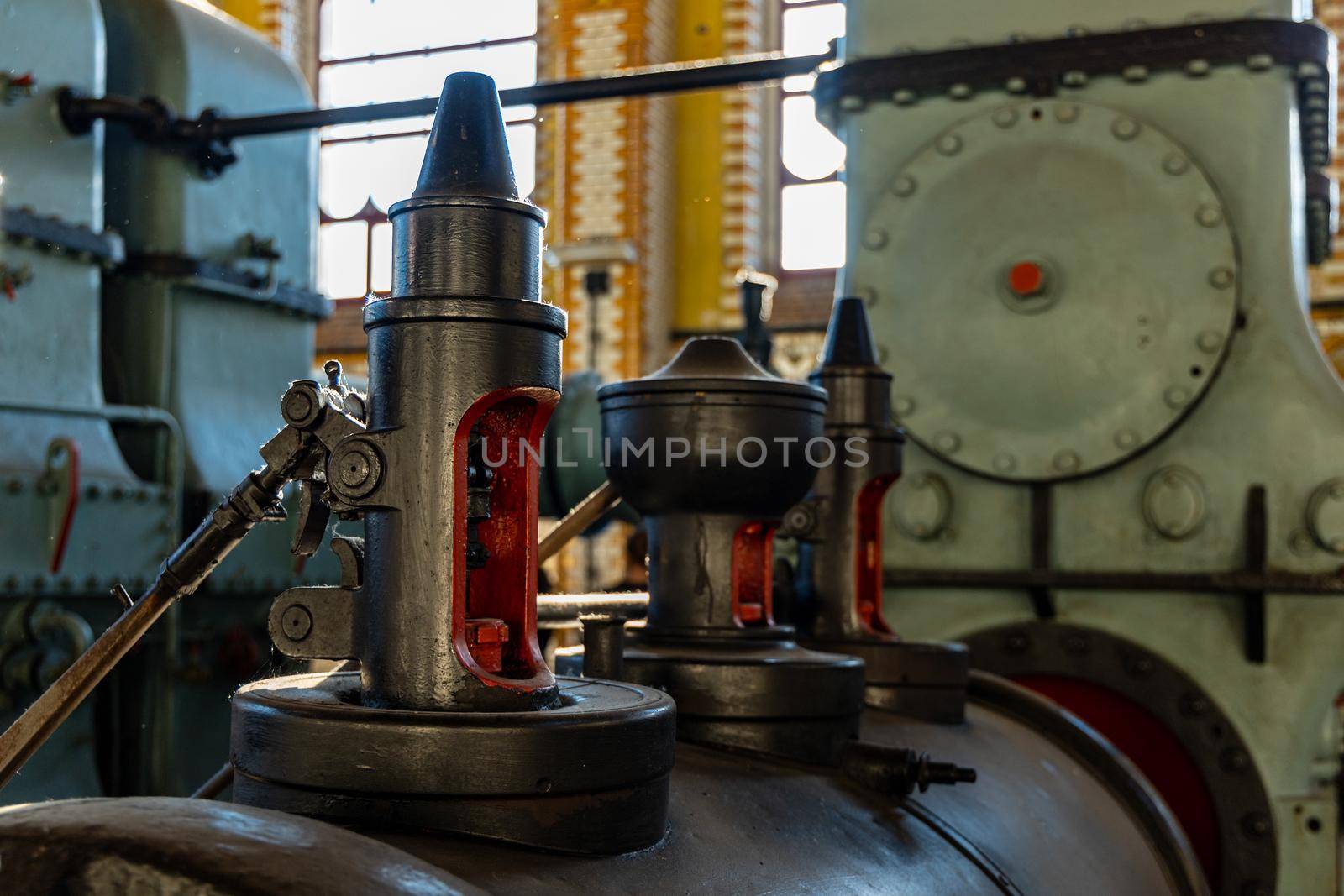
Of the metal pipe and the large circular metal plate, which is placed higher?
the large circular metal plate

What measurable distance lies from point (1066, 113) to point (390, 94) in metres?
1.20

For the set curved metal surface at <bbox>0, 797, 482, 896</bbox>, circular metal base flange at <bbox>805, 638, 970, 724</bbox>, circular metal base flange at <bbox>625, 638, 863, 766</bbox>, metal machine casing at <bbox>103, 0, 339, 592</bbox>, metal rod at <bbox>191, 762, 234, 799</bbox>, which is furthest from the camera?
metal machine casing at <bbox>103, 0, 339, 592</bbox>

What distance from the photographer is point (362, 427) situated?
2.90 ft

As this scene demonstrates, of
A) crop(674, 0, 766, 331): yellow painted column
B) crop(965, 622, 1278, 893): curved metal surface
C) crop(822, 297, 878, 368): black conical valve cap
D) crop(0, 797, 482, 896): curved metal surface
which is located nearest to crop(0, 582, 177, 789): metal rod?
crop(0, 797, 482, 896): curved metal surface

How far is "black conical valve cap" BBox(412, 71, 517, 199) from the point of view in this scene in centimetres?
90

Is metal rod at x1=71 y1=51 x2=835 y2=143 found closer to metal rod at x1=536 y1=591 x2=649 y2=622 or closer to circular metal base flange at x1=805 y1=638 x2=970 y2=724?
metal rod at x1=536 y1=591 x2=649 y2=622

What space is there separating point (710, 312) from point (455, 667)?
725 cm

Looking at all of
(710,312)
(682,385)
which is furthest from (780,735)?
(710,312)

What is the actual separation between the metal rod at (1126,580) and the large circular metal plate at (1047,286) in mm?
179

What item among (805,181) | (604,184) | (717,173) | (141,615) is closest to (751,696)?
(141,615)

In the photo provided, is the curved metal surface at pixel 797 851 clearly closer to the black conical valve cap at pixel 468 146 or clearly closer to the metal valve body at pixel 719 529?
the metal valve body at pixel 719 529

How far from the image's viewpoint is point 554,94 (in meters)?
2.34

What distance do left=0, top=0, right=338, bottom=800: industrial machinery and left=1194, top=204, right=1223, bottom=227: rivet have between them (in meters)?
1.74

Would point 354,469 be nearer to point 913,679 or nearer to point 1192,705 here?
point 913,679
